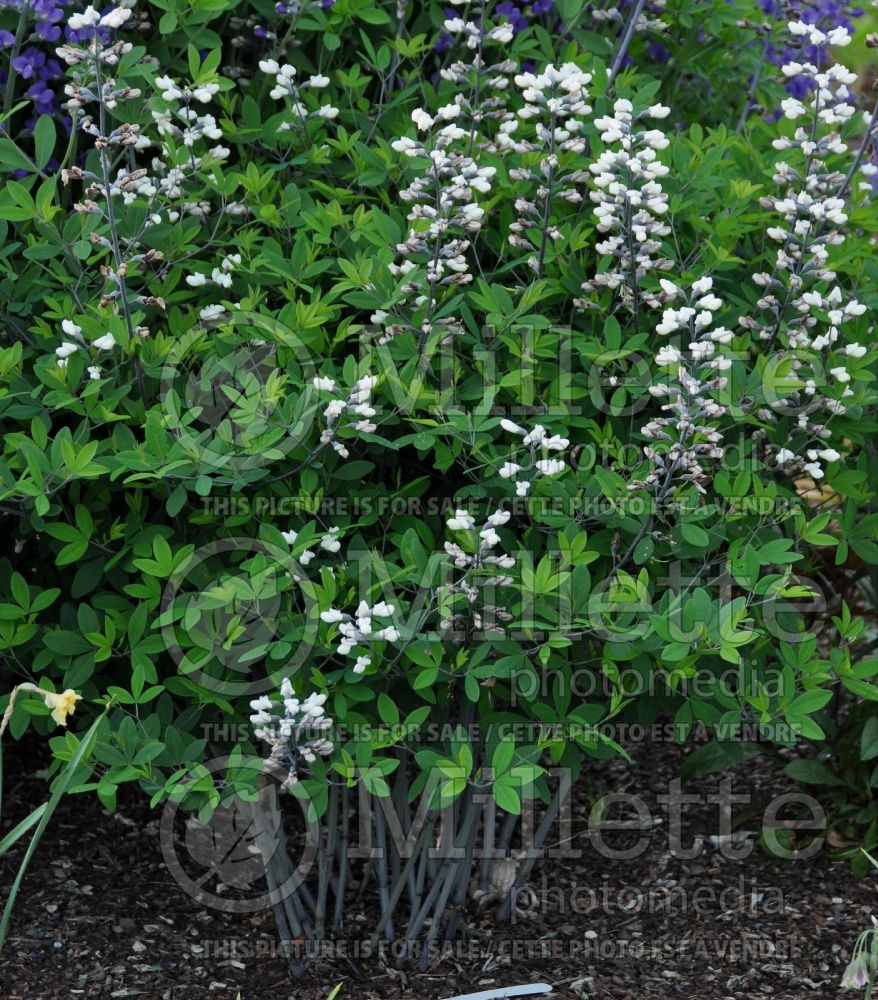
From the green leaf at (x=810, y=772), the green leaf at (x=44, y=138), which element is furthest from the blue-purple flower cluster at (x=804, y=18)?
the green leaf at (x=44, y=138)

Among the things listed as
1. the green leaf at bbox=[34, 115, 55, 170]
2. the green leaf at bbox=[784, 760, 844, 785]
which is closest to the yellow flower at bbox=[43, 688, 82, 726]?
the green leaf at bbox=[34, 115, 55, 170]

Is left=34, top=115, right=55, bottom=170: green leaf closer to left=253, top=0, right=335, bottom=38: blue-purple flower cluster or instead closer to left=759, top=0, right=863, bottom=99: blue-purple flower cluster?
left=253, top=0, right=335, bottom=38: blue-purple flower cluster

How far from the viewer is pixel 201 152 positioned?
305cm

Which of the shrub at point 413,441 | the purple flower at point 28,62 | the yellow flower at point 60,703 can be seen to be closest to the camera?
the yellow flower at point 60,703

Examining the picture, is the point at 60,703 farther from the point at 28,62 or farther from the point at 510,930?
the point at 28,62

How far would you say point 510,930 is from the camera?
295cm

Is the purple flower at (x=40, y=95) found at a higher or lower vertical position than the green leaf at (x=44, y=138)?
higher

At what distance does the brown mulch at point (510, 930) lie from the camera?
273 centimetres

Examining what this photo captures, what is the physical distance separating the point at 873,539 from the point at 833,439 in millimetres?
254

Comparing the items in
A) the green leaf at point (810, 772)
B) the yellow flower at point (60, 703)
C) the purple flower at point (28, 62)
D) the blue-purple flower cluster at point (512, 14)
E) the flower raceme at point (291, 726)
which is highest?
the blue-purple flower cluster at point (512, 14)

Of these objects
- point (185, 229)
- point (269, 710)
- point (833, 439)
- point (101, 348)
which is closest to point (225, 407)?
point (101, 348)

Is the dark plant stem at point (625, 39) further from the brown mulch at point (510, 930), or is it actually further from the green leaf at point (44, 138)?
the brown mulch at point (510, 930)

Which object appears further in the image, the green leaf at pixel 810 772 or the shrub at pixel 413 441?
the green leaf at pixel 810 772

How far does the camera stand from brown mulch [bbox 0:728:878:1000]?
2727mm
